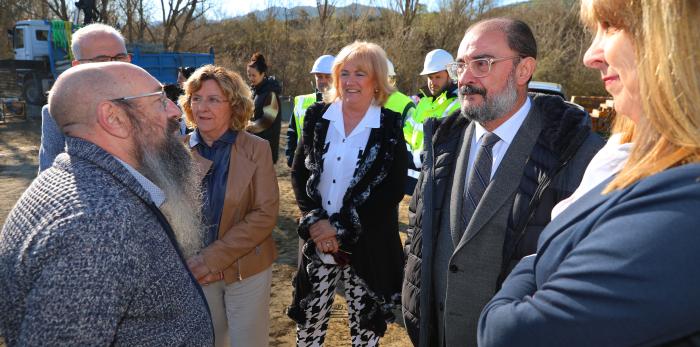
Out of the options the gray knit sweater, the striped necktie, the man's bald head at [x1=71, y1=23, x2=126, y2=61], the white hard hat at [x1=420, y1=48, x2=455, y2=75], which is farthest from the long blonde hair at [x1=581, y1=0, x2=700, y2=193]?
the white hard hat at [x1=420, y1=48, x2=455, y2=75]

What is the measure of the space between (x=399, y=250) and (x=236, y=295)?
102 centimetres

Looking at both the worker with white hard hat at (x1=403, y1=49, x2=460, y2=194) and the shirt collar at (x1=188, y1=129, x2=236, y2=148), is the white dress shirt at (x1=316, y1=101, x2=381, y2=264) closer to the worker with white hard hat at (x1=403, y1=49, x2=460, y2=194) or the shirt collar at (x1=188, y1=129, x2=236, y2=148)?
the shirt collar at (x1=188, y1=129, x2=236, y2=148)

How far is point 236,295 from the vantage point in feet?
8.96

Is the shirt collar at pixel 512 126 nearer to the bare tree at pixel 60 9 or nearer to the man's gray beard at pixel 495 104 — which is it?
the man's gray beard at pixel 495 104

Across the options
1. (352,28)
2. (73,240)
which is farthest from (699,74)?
(352,28)

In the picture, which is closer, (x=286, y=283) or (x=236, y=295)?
(x=236, y=295)

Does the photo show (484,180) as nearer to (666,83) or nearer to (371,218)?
(371,218)

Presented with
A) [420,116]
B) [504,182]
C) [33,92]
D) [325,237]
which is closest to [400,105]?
[420,116]

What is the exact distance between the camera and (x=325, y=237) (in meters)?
2.79

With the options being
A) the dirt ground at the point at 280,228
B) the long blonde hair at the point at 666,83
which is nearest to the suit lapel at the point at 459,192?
the long blonde hair at the point at 666,83

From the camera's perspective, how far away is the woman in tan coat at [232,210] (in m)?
2.66

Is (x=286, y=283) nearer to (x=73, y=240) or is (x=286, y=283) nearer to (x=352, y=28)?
(x=73, y=240)

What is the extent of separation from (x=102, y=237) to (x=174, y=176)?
21.6 inches

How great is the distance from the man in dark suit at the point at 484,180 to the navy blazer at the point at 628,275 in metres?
0.90
